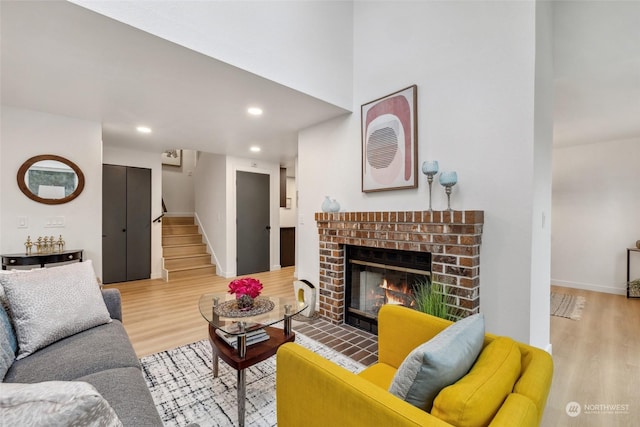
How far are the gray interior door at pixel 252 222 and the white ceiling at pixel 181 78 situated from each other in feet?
6.06

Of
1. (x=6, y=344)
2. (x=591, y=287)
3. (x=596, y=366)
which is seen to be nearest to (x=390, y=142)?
(x=596, y=366)

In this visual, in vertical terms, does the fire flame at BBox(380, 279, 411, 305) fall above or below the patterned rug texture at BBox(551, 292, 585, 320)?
above

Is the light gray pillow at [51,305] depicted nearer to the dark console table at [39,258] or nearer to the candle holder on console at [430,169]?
the dark console table at [39,258]

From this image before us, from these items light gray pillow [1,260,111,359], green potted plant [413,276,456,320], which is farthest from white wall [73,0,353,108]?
green potted plant [413,276,456,320]

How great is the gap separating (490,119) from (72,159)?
4.38 meters

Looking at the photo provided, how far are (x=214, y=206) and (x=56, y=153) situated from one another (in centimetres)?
267

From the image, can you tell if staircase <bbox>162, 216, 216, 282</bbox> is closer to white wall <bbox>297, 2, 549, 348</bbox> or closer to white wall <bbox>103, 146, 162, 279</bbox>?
white wall <bbox>103, 146, 162, 279</bbox>

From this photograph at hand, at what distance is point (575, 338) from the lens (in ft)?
8.86

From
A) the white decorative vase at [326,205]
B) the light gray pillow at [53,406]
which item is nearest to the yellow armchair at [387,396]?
the light gray pillow at [53,406]

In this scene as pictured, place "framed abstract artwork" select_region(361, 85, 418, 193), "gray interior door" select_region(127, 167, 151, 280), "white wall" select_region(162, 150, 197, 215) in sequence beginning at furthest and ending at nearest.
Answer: "white wall" select_region(162, 150, 197, 215) → "gray interior door" select_region(127, 167, 151, 280) → "framed abstract artwork" select_region(361, 85, 418, 193)

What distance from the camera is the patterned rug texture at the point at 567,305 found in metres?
3.35

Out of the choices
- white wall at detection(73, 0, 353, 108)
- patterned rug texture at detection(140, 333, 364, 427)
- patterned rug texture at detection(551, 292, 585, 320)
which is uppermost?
white wall at detection(73, 0, 353, 108)

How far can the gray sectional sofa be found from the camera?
1101 mm

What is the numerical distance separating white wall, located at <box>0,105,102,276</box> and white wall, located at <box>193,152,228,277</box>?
2052mm
